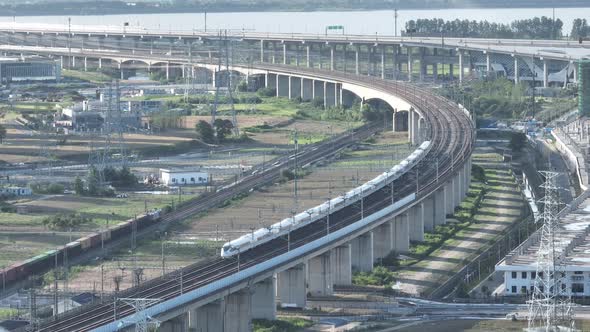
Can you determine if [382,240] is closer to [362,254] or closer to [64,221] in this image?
[362,254]

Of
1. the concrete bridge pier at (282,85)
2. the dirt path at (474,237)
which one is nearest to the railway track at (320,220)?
the dirt path at (474,237)

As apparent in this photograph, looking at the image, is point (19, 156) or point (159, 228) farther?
point (19, 156)

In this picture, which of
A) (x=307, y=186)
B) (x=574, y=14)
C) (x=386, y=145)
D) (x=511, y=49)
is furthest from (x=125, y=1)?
(x=307, y=186)

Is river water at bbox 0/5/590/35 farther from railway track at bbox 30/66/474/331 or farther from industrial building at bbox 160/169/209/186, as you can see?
industrial building at bbox 160/169/209/186

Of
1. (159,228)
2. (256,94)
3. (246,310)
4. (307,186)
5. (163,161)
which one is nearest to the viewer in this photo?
(246,310)

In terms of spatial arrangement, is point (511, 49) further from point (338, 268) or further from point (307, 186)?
point (338, 268)

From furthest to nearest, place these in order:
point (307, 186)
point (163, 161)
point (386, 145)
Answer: point (386, 145), point (163, 161), point (307, 186)

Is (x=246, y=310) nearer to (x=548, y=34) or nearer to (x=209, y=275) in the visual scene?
(x=209, y=275)
